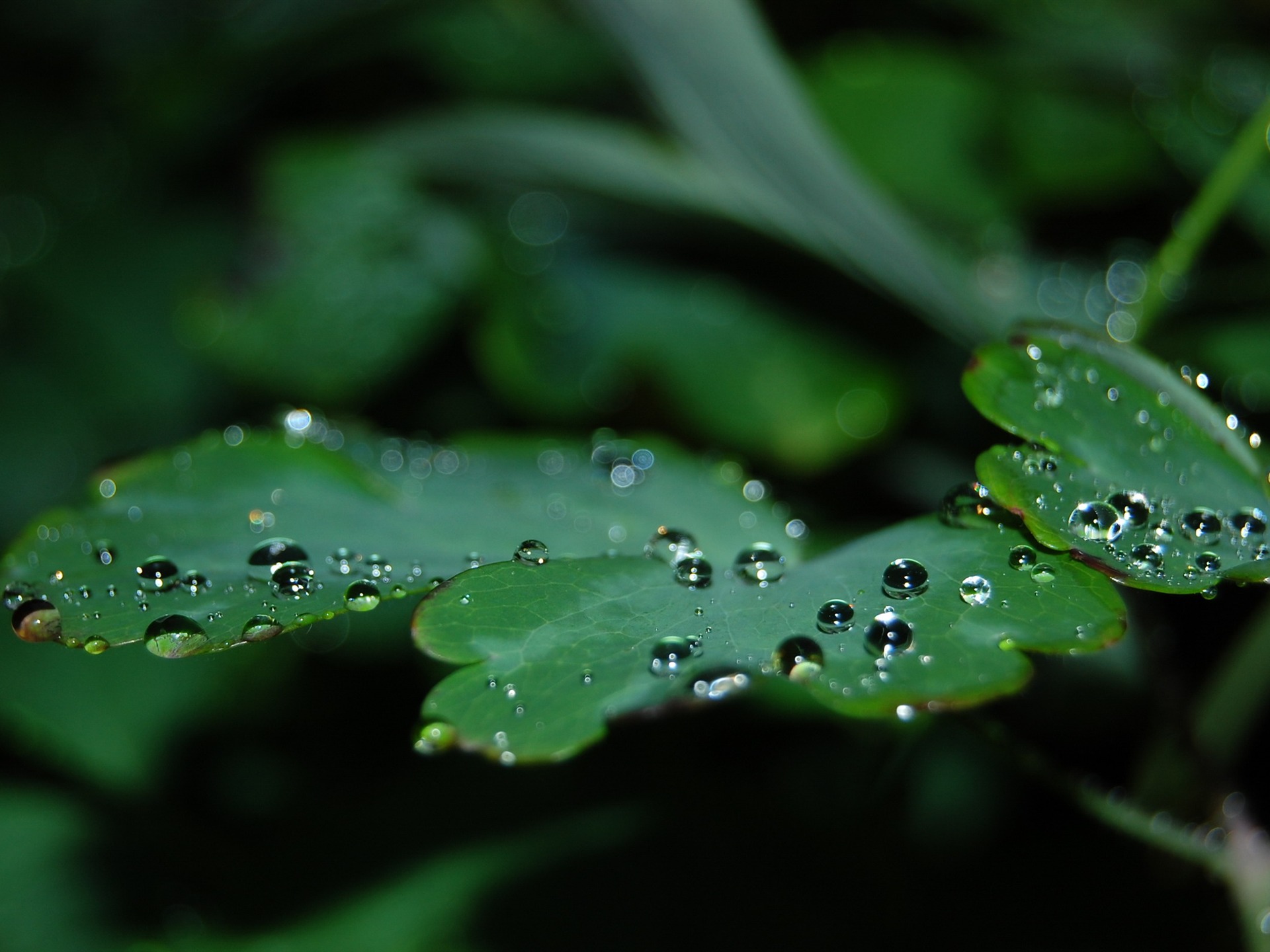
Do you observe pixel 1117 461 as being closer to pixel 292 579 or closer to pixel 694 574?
pixel 694 574

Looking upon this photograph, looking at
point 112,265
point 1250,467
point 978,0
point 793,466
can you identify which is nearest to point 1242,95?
point 978,0

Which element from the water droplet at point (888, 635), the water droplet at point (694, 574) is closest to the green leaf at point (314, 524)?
the water droplet at point (694, 574)

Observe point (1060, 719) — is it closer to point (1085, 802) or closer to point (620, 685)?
point (1085, 802)

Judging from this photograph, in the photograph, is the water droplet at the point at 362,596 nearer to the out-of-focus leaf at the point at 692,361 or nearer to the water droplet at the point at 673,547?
the water droplet at the point at 673,547

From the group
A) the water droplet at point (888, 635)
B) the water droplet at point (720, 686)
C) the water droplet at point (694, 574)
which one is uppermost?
the water droplet at point (694, 574)

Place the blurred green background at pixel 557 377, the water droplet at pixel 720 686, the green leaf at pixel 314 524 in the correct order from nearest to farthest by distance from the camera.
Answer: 1. the water droplet at pixel 720 686
2. the green leaf at pixel 314 524
3. the blurred green background at pixel 557 377

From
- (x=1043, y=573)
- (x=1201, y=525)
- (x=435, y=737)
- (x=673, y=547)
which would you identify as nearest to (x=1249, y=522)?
(x=1201, y=525)
